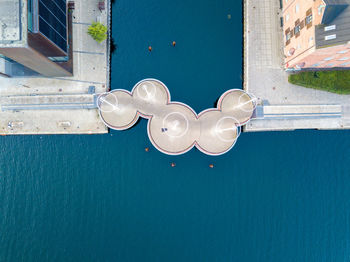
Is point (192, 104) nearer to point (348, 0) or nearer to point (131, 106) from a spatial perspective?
point (131, 106)

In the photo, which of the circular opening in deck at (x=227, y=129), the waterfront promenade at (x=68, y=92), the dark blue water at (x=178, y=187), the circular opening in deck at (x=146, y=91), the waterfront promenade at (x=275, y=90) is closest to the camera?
the circular opening in deck at (x=227, y=129)

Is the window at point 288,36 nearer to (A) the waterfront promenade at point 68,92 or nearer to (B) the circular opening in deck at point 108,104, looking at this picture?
(B) the circular opening in deck at point 108,104

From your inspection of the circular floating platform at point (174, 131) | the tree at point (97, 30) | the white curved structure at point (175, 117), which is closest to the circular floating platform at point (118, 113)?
the white curved structure at point (175, 117)

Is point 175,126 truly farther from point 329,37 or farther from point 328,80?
point 328,80

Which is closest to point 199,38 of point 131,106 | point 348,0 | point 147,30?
point 147,30

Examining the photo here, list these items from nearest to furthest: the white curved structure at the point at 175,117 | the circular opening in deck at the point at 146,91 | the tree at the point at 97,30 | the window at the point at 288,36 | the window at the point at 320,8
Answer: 1. the window at the point at 320,8
2. the window at the point at 288,36
3. the white curved structure at the point at 175,117
4. the tree at the point at 97,30
5. the circular opening in deck at the point at 146,91

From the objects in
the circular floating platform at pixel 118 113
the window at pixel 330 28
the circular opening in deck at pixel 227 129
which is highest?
the window at pixel 330 28
